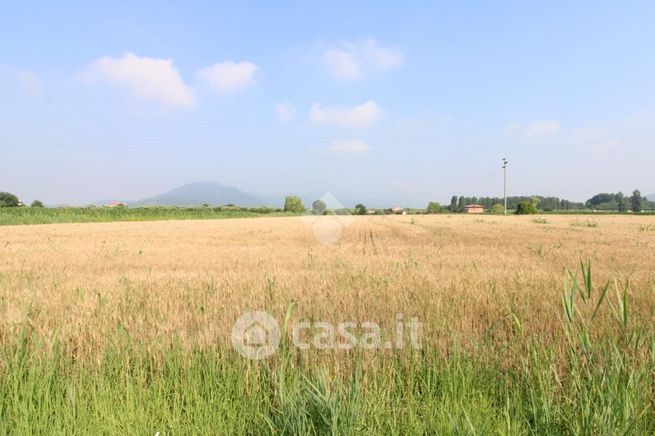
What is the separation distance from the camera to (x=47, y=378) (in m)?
2.83

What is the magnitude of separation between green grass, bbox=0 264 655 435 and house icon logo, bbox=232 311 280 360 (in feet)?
0.34

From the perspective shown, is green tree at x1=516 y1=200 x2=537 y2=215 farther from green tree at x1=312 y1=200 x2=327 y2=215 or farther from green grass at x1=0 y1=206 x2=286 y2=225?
green grass at x1=0 y1=206 x2=286 y2=225

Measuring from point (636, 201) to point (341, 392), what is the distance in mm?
197889

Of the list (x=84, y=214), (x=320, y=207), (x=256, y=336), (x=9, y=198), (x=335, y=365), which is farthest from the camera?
(x=9, y=198)

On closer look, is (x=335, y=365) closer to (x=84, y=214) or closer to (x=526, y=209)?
(x=84, y=214)

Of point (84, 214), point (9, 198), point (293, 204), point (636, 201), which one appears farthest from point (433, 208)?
point (9, 198)

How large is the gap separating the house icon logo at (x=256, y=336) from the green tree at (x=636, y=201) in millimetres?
189771

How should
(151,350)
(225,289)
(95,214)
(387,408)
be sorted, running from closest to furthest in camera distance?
1. (387,408)
2. (151,350)
3. (225,289)
4. (95,214)

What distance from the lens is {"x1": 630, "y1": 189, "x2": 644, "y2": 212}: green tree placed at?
477ft

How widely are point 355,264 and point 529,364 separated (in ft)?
19.3

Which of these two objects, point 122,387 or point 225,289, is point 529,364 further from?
point 225,289

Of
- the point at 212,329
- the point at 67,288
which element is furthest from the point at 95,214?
the point at 212,329

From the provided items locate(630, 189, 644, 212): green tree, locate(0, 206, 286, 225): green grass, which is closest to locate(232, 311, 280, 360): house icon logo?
locate(0, 206, 286, 225): green grass

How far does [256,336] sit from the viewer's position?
12.0ft
